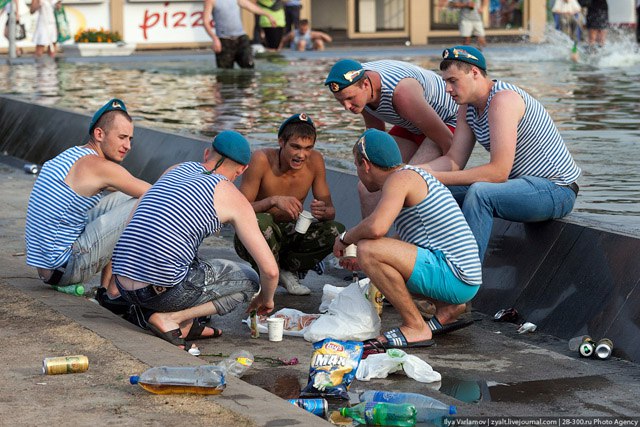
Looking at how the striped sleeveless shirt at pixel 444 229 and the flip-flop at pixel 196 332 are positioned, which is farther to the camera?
the flip-flop at pixel 196 332

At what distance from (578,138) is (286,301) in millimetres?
5557

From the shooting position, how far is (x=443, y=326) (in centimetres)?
703

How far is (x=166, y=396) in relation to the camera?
5223 mm

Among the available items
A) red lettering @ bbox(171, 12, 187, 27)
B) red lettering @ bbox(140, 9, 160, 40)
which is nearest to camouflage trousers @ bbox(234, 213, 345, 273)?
red lettering @ bbox(140, 9, 160, 40)

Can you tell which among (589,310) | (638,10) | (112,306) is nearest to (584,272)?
(589,310)

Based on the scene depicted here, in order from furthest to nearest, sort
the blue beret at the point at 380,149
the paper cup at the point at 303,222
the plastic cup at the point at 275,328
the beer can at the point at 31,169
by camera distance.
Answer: the beer can at the point at 31,169 < the paper cup at the point at 303,222 < the plastic cup at the point at 275,328 < the blue beret at the point at 380,149

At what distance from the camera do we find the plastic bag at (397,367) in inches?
240

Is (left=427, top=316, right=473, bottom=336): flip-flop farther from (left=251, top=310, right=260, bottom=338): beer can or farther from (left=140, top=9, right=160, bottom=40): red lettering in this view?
(left=140, top=9, right=160, bottom=40): red lettering

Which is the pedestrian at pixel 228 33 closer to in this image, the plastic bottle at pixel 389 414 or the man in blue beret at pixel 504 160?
the man in blue beret at pixel 504 160

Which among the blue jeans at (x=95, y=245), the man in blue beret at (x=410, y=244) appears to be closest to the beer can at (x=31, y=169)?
the blue jeans at (x=95, y=245)

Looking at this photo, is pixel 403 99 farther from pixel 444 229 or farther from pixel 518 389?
pixel 518 389

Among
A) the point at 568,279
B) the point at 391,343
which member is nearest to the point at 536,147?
the point at 568,279

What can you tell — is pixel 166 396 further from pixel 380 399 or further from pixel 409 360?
pixel 409 360

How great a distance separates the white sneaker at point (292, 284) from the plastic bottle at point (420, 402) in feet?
8.65
